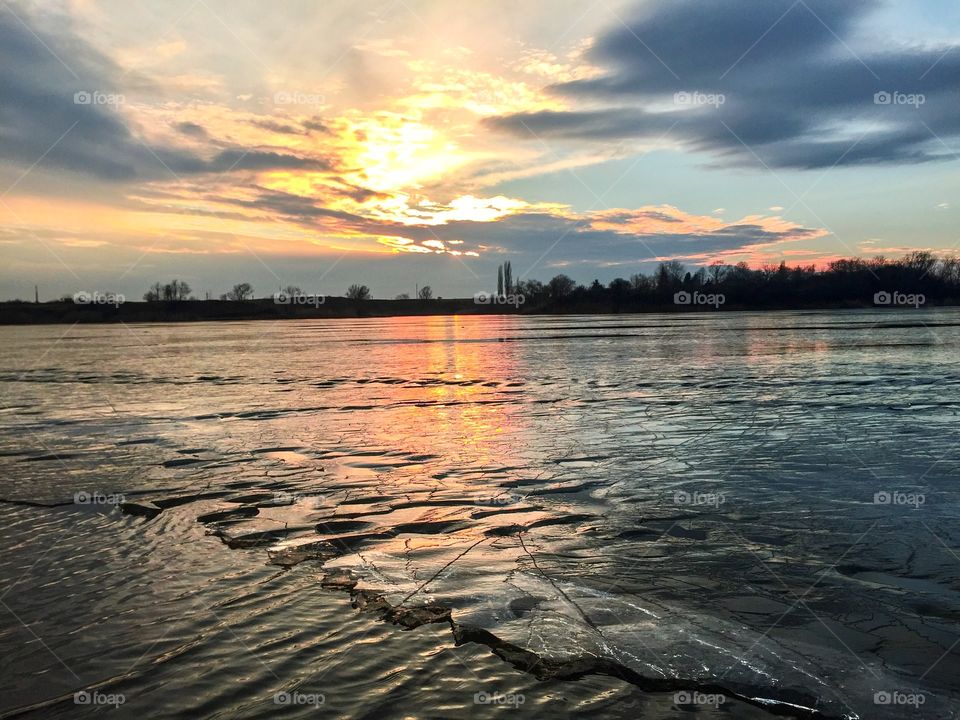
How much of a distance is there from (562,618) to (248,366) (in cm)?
2471

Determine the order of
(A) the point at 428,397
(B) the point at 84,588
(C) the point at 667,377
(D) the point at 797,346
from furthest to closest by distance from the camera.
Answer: (D) the point at 797,346 < (C) the point at 667,377 < (A) the point at 428,397 < (B) the point at 84,588

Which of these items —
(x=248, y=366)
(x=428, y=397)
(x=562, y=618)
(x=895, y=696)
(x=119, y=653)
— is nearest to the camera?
(x=895, y=696)

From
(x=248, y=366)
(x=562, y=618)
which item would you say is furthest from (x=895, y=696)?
(x=248, y=366)

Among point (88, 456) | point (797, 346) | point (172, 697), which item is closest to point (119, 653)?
point (172, 697)

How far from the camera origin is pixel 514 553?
564 centimetres

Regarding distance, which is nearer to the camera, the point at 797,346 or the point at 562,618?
the point at 562,618

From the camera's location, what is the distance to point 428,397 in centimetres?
1633

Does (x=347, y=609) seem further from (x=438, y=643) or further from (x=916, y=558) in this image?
(x=916, y=558)

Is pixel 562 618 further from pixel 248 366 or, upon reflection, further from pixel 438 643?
pixel 248 366

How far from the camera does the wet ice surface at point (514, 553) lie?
3732 millimetres

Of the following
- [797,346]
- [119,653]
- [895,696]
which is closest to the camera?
[895,696]

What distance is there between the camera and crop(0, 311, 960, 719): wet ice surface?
3.73 metres

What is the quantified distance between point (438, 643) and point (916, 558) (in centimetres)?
391

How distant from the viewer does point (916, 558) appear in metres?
5.37
